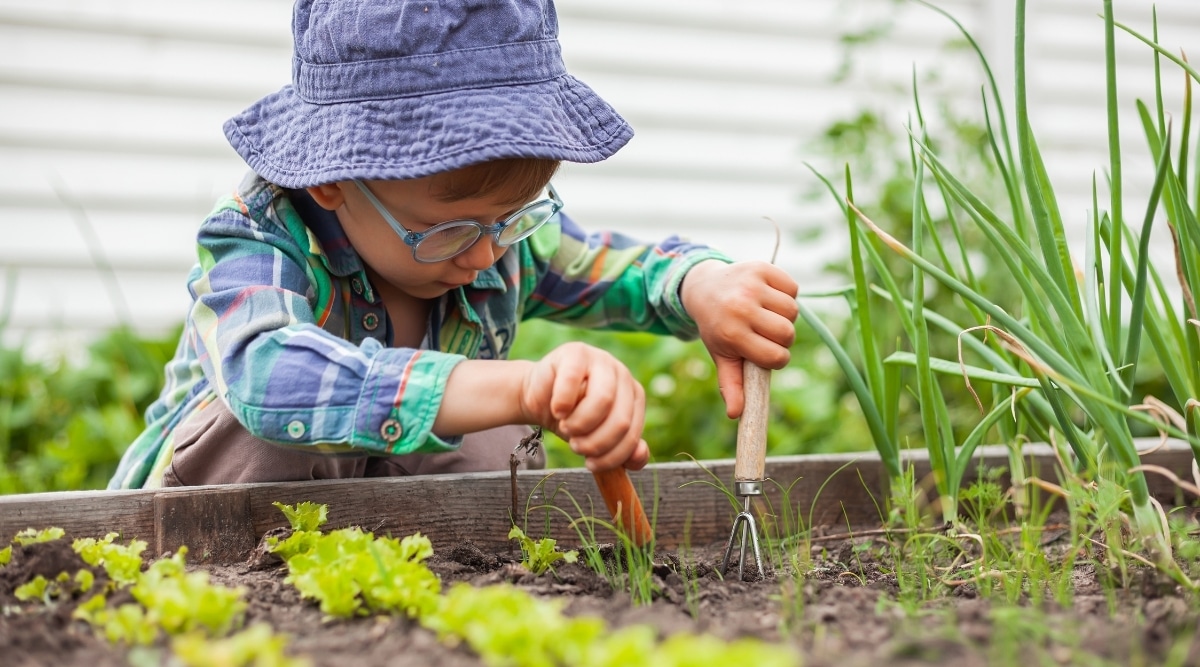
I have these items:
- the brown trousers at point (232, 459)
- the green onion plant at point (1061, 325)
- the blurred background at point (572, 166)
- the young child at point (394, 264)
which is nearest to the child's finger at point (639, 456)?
the young child at point (394, 264)

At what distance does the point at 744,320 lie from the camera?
4.81 feet

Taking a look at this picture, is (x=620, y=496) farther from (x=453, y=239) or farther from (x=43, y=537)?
(x=43, y=537)

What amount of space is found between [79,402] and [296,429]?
1.94 metres

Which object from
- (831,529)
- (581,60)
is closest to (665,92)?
(581,60)

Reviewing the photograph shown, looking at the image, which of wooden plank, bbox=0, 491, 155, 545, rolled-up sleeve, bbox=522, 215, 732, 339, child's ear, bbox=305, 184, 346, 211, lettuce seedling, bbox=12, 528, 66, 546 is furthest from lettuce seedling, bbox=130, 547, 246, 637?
rolled-up sleeve, bbox=522, 215, 732, 339

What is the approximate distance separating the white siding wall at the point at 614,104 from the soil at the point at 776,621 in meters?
1.84

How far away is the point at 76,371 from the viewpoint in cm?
297

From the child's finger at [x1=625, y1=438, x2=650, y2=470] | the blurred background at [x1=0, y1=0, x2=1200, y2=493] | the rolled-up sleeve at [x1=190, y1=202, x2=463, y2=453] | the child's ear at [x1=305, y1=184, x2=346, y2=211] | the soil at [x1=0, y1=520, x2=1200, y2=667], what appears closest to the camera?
the soil at [x1=0, y1=520, x2=1200, y2=667]

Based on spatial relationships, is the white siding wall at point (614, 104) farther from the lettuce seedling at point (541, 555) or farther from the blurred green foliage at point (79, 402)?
the lettuce seedling at point (541, 555)

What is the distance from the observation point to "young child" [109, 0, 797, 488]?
1.27 metres

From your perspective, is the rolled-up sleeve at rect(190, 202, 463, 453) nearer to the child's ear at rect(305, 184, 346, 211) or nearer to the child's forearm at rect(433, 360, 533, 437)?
the child's forearm at rect(433, 360, 533, 437)

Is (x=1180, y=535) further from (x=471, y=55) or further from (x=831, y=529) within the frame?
(x=471, y=55)

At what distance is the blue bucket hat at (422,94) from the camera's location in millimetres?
1317

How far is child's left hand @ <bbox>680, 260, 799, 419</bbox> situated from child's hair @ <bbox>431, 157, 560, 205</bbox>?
0.32 meters
